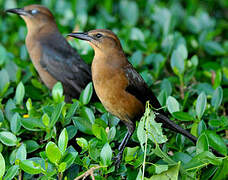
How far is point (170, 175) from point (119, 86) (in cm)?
87

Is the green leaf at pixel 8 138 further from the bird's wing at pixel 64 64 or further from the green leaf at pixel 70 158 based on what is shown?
the bird's wing at pixel 64 64

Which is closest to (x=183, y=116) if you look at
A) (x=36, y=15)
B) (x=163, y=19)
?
(x=163, y=19)

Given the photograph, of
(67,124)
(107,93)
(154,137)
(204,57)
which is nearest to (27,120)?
(67,124)

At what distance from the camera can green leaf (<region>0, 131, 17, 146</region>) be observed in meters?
2.61

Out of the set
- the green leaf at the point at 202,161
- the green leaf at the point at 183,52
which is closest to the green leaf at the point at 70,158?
the green leaf at the point at 202,161

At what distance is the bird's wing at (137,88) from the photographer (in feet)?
9.63

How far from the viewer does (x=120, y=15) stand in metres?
5.14

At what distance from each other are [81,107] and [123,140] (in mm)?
512

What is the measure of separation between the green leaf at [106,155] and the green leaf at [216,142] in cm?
73

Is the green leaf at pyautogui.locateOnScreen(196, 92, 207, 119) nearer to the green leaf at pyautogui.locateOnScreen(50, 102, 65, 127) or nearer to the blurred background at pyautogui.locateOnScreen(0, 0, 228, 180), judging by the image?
the blurred background at pyautogui.locateOnScreen(0, 0, 228, 180)

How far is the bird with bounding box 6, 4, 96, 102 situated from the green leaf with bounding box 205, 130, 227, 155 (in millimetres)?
1651

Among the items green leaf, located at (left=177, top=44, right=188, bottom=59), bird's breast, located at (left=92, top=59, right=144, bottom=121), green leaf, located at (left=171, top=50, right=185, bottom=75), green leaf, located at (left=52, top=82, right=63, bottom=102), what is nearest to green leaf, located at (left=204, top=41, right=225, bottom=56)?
green leaf, located at (left=177, top=44, right=188, bottom=59)

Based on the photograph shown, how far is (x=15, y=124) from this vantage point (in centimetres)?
277

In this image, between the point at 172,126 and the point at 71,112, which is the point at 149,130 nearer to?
the point at 172,126
